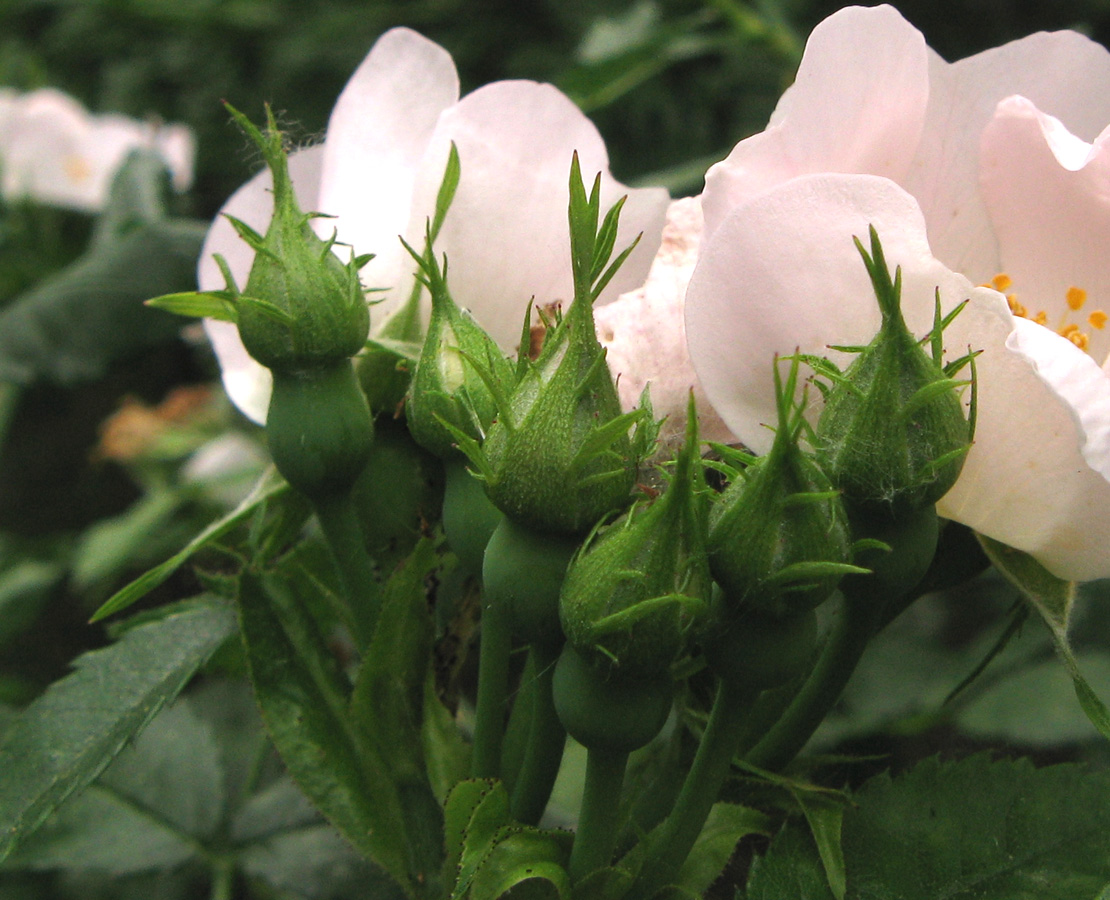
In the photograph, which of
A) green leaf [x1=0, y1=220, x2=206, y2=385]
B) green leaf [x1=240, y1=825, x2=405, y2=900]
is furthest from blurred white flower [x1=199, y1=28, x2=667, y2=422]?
green leaf [x1=0, y1=220, x2=206, y2=385]

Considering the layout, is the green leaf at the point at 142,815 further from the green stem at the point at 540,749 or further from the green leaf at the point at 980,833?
the green leaf at the point at 980,833

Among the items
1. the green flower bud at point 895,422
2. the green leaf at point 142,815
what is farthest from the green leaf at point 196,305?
the green leaf at point 142,815

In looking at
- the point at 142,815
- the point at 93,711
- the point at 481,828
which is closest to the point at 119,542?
the point at 142,815

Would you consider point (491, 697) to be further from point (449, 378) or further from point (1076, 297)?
point (1076, 297)

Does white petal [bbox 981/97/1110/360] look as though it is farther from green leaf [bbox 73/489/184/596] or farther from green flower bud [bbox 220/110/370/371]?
green leaf [bbox 73/489/184/596]

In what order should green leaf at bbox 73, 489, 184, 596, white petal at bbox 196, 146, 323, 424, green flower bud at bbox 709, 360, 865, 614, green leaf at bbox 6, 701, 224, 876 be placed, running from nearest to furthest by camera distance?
1. green flower bud at bbox 709, 360, 865, 614
2. white petal at bbox 196, 146, 323, 424
3. green leaf at bbox 6, 701, 224, 876
4. green leaf at bbox 73, 489, 184, 596

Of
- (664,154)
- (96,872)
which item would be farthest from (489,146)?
(664,154)
